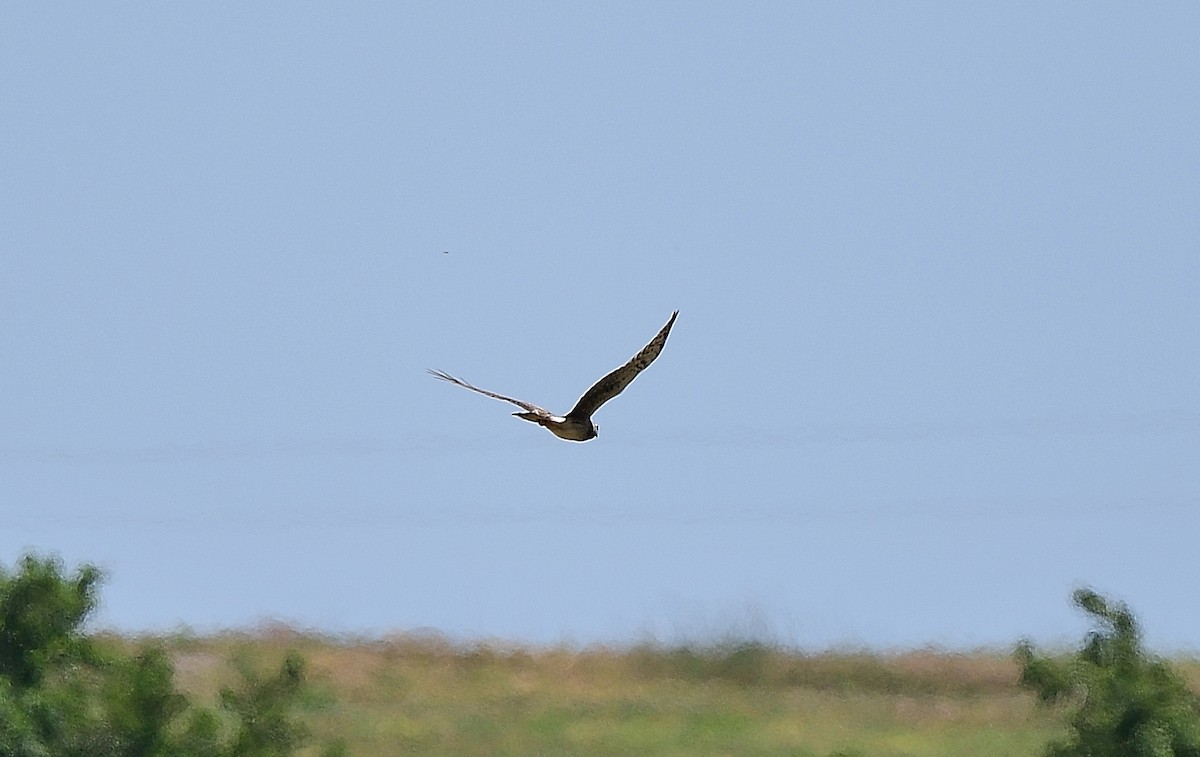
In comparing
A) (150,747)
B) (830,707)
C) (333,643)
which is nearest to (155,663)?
(150,747)

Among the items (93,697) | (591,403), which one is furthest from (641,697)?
(591,403)

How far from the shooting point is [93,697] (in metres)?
28.6

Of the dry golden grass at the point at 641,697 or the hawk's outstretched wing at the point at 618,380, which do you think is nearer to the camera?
the hawk's outstretched wing at the point at 618,380

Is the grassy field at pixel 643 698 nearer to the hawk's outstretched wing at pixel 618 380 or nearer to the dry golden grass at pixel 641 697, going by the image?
the dry golden grass at pixel 641 697

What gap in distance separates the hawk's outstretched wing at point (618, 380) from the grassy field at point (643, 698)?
16.0m

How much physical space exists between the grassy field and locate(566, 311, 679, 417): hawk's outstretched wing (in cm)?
1601

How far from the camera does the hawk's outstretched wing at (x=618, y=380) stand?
17797 mm

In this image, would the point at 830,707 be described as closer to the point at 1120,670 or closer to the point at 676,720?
the point at 676,720

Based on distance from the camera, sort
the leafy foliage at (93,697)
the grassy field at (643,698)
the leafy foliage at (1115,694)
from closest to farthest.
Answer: the leafy foliage at (1115,694)
the leafy foliage at (93,697)
the grassy field at (643,698)

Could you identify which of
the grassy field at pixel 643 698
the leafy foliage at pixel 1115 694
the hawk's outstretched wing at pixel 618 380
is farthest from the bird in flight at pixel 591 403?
the grassy field at pixel 643 698

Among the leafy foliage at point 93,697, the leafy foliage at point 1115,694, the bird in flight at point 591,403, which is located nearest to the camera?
the bird in flight at point 591,403

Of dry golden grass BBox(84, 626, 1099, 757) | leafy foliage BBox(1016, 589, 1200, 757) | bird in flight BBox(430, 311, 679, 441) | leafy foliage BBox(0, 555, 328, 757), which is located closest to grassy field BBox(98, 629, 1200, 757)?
dry golden grass BBox(84, 626, 1099, 757)

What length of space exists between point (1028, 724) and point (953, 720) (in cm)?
189

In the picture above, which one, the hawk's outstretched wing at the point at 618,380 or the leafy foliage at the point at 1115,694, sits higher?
the hawk's outstretched wing at the point at 618,380
